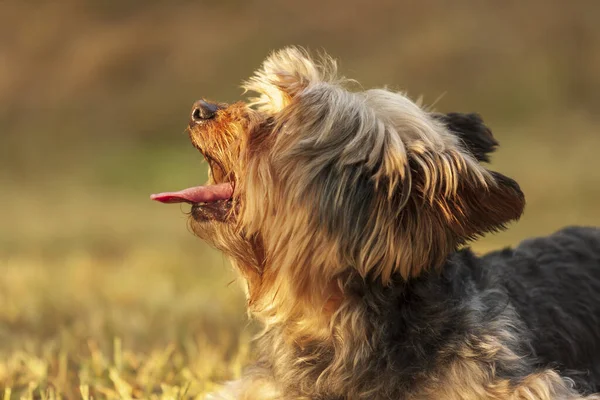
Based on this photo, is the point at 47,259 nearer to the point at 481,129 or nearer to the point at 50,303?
the point at 50,303

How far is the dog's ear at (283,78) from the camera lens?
3750 millimetres

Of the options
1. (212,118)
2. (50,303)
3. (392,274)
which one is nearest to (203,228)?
(212,118)

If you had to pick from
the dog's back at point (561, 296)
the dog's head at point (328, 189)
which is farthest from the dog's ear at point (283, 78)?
the dog's back at point (561, 296)

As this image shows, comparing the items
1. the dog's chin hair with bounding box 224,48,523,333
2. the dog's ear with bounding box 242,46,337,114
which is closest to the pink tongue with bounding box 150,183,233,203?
the dog's chin hair with bounding box 224,48,523,333

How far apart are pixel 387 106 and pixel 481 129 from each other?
2.04ft

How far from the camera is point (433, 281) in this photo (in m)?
3.71

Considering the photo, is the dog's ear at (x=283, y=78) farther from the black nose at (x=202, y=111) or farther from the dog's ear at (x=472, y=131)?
the dog's ear at (x=472, y=131)

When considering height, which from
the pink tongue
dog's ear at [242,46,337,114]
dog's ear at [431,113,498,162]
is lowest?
the pink tongue

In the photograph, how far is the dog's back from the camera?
13.8 feet

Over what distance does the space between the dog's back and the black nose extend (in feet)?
5.10

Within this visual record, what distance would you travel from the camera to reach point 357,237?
3.49 m

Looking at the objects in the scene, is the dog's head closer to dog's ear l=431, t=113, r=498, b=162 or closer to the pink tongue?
the pink tongue

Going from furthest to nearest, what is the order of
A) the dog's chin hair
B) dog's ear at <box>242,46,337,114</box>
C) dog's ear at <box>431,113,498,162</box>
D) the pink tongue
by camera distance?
dog's ear at <box>431,113,498,162</box>, the pink tongue, dog's ear at <box>242,46,337,114</box>, the dog's chin hair

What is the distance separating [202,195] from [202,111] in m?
0.36
